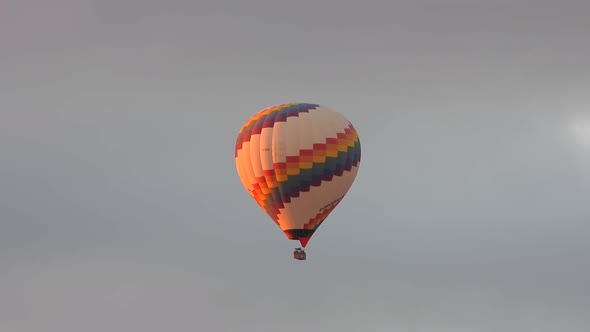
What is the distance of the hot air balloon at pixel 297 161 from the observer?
184375 mm

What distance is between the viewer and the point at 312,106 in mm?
186375

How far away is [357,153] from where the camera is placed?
614 feet

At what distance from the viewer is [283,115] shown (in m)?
185

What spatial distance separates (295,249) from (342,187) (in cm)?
513

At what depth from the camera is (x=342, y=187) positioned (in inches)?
7352

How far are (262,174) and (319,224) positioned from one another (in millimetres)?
5635

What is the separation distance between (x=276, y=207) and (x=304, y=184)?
2542 mm

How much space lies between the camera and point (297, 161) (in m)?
184

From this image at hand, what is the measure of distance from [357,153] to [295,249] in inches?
297

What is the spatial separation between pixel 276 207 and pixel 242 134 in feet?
17.1

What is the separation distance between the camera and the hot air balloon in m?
184

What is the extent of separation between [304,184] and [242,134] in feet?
A: 17.6

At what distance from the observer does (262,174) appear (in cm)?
18512

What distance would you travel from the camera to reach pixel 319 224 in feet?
616
